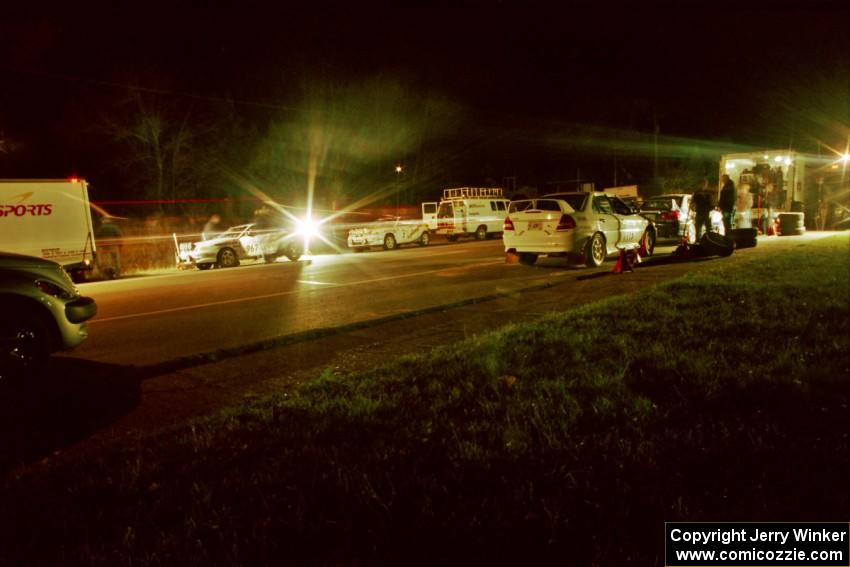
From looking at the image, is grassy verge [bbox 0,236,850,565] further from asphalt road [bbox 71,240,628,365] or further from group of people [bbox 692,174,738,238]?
group of people [bbox 692,174,738,238]

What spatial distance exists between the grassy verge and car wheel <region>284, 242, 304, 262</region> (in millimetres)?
15587

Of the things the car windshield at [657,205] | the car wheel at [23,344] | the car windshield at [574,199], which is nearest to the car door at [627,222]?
the car windshield at [574,199]

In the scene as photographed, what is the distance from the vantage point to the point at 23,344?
218 inches

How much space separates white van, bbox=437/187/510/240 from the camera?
28.6 m

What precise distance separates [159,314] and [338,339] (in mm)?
4052

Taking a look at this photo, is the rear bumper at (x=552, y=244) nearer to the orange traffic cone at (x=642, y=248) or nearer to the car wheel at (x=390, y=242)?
the orange traffic cone at (x=642, y=248)

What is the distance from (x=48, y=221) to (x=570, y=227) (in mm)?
12610

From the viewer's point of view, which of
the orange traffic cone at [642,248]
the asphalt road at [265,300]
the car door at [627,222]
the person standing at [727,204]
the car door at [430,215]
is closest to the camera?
the asphalt road at [265,300]

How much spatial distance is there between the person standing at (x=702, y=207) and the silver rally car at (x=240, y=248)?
506 inches

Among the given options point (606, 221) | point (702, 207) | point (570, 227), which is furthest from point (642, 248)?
point (570, 227)

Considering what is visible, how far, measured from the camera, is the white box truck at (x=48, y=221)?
13.2 meters

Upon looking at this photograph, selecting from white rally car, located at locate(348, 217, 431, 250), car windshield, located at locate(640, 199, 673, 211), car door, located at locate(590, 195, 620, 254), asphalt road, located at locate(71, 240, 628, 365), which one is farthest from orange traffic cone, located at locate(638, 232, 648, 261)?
white rally car, located at locate(348, 217, 431, 250)

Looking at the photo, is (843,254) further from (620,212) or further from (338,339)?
(338,339)

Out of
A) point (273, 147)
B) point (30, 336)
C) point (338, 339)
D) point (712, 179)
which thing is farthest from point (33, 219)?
point (712, 179)
